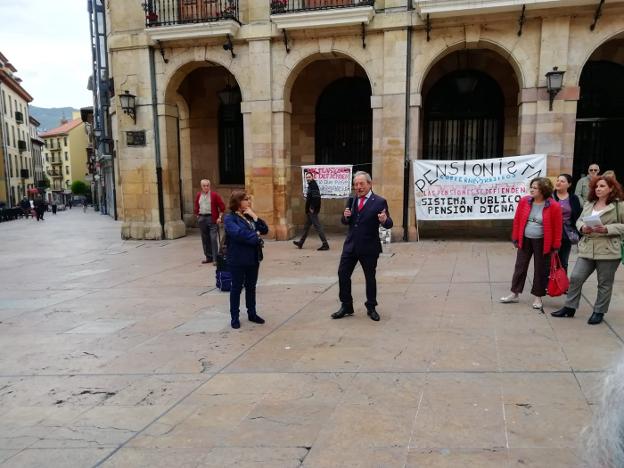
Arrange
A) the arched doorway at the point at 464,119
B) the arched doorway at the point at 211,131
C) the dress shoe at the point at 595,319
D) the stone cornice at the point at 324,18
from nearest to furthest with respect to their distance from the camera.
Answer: the dress shoe at the point at 595,319, the stone cornice at the point at 324,18, the arched doorway at the point at 464,119, the arched doorway at the point at 211,131

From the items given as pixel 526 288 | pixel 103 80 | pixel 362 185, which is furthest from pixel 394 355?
pixel 103 80

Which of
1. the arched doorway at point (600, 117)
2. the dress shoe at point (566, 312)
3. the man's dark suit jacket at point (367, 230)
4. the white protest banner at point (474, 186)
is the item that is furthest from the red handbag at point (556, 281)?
the arched doorway at point (600, 117)

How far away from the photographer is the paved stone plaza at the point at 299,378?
10.5ft

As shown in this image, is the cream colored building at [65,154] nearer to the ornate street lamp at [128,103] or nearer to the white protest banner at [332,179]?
the ornate street lamp at [128,103]

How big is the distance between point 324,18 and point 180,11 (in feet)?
14.7

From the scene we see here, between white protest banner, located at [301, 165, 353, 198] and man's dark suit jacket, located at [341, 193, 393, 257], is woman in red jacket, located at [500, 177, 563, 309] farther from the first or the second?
white protest banner, located at [301, 165, 353, 198]

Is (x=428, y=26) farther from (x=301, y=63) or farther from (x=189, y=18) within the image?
(x=189, y=18)

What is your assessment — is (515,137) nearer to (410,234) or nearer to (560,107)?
(560,107)

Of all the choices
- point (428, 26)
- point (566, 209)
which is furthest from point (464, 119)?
point (566, 209)

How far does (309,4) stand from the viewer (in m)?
12.6

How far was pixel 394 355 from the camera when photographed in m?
4.80

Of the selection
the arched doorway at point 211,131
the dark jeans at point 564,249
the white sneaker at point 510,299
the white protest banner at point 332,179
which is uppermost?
the arched doorway at point 211,131

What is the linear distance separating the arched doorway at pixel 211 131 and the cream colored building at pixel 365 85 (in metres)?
0.18

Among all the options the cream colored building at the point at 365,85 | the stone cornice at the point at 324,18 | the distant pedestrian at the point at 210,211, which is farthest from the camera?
the stone cornice at the point at 324,18
